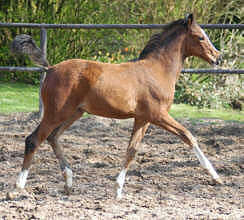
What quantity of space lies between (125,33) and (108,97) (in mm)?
6626

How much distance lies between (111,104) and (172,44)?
90 centimetres

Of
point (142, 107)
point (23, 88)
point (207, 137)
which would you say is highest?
point (142, 107)

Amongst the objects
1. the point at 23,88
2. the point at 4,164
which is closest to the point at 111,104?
the point at 4,164

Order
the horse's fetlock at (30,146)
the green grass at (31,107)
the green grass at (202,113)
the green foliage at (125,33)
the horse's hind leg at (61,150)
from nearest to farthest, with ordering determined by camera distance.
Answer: the horse's fetlock at (30,146) < the horse's hind leg at (61,150) < the green grass at (202,113) < the green grass at (31,107) < the green foliage at (125,33)

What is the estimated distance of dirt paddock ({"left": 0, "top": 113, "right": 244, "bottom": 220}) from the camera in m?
3.57

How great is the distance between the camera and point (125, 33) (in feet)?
33.7

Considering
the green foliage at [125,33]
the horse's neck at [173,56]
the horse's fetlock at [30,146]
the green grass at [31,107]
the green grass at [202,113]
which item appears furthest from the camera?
the green foliage at [125,33]

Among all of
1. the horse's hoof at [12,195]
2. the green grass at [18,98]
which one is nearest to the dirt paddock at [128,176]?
the horse's hoof at [12,195]

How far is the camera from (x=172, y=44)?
427 cm

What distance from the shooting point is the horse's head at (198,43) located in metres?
4.26

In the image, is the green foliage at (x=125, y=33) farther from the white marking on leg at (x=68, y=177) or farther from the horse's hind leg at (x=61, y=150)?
the white marking on leg at (x=68, y=177)

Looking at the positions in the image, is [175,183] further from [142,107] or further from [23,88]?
[23,88]

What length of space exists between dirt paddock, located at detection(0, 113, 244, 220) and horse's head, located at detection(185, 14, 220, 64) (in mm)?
1216

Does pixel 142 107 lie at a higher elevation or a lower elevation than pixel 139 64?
lower
